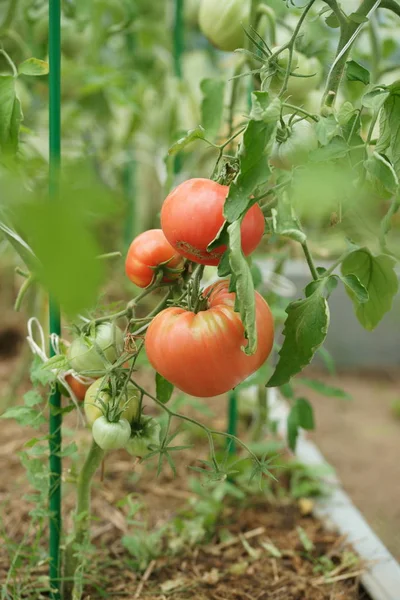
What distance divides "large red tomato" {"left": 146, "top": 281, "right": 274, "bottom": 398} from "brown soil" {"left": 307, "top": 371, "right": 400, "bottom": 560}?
2.68ft

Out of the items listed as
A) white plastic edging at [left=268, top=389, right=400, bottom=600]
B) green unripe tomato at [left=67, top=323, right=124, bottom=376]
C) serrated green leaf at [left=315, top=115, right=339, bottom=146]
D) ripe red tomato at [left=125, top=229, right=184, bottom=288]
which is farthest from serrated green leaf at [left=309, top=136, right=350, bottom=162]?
white plastic edging at [left=268, top=389, right=400, bottom=600]

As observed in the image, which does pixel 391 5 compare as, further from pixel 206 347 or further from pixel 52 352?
pixel 52 352

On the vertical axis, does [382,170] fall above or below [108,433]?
above

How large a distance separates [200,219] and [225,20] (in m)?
0.65

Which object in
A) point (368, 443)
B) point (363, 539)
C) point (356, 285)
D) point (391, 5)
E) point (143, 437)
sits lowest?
point (368, 443)

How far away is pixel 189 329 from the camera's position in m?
0.67

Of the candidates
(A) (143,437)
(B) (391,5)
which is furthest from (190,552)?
(B) (391,5)

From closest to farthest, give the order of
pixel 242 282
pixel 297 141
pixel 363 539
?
pixel 242 282 < pixel 297 141 < pixel 363 539

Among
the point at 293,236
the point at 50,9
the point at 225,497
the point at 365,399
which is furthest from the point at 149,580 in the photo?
the point at 365,399

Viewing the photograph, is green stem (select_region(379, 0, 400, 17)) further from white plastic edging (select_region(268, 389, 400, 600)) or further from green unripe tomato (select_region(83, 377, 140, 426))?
white plastic edging (select_region(268, 389, 400, 600))

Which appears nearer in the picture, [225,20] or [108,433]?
[108,433]

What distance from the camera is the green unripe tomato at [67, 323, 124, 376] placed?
78 cm

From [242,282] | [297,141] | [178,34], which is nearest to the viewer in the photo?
[242,282]

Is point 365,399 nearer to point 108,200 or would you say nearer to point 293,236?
point 293,236
